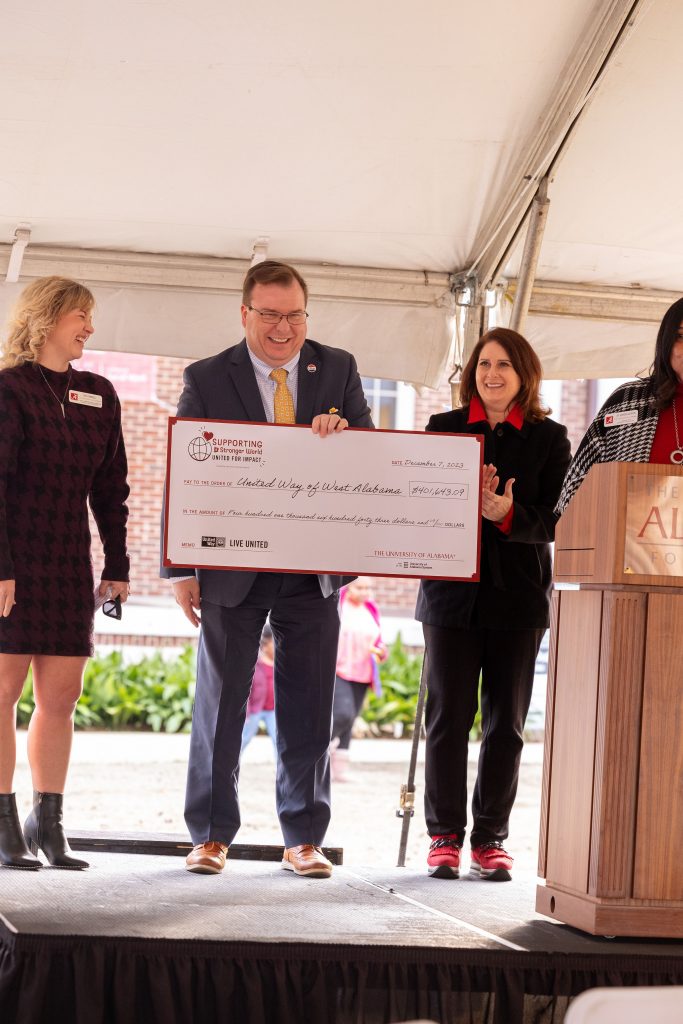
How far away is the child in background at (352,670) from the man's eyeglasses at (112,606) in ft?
19.6

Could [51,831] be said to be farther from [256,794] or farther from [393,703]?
[393,703]

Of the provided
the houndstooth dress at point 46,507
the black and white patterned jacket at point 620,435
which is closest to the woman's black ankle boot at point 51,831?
the houndstooth dress at point 46,507

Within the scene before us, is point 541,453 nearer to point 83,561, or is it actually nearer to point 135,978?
point 83,561

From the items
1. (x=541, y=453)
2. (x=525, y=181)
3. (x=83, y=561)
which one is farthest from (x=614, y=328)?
(x=83, y=561)

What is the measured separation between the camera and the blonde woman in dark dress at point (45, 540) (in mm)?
3537

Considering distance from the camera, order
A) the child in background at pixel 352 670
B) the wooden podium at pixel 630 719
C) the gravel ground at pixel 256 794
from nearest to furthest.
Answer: the wooden podium at pixel 630 719 < the gravel ground at pixel 256 794 < the child in background at pixel 352 670

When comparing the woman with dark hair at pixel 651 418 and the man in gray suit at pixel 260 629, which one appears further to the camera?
the man in gray suit at pixel 260 629

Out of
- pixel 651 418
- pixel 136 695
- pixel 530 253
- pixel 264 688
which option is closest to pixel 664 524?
pixel 651 418

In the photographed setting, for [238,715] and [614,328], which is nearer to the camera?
[238,715]

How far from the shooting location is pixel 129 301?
506 centimetres

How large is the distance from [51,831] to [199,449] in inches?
52.0

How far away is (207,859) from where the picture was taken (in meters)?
3.54

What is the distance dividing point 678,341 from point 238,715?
1.77 meters

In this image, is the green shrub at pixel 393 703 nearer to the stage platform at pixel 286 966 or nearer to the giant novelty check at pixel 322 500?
the giant novelty check at pixel 322 500
